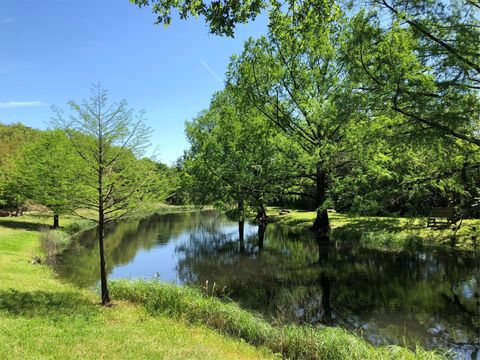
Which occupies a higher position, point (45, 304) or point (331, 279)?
point (45, 304)

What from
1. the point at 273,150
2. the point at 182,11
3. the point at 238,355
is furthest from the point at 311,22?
the point at 273,150

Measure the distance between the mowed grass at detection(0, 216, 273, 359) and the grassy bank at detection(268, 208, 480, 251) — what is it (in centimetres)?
1249

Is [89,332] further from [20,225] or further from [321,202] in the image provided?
[20,225]

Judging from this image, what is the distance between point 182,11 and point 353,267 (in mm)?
16858

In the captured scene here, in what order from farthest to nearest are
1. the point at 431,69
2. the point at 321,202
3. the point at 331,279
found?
1. the point at 321,202
2. the point at 331,279
3. the point at 431,69

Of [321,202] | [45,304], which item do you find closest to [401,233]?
[321,202]

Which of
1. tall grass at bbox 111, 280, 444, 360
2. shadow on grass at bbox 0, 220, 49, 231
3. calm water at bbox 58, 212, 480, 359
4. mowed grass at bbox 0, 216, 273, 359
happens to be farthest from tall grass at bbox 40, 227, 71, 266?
tall grass at bbox 111, 280, 444, 360

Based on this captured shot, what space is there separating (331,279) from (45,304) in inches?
473

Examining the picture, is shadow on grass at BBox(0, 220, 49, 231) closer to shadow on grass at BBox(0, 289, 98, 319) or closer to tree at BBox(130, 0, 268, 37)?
shadow on grass at BBox(0, 289, 98, 319)

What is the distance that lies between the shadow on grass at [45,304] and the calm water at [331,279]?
5041 mm

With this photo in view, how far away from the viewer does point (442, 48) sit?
9203mm

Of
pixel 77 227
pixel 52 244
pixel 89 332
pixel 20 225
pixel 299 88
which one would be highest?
pixel 299 88

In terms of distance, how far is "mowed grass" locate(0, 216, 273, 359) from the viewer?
731cm

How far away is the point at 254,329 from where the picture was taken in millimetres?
10250
